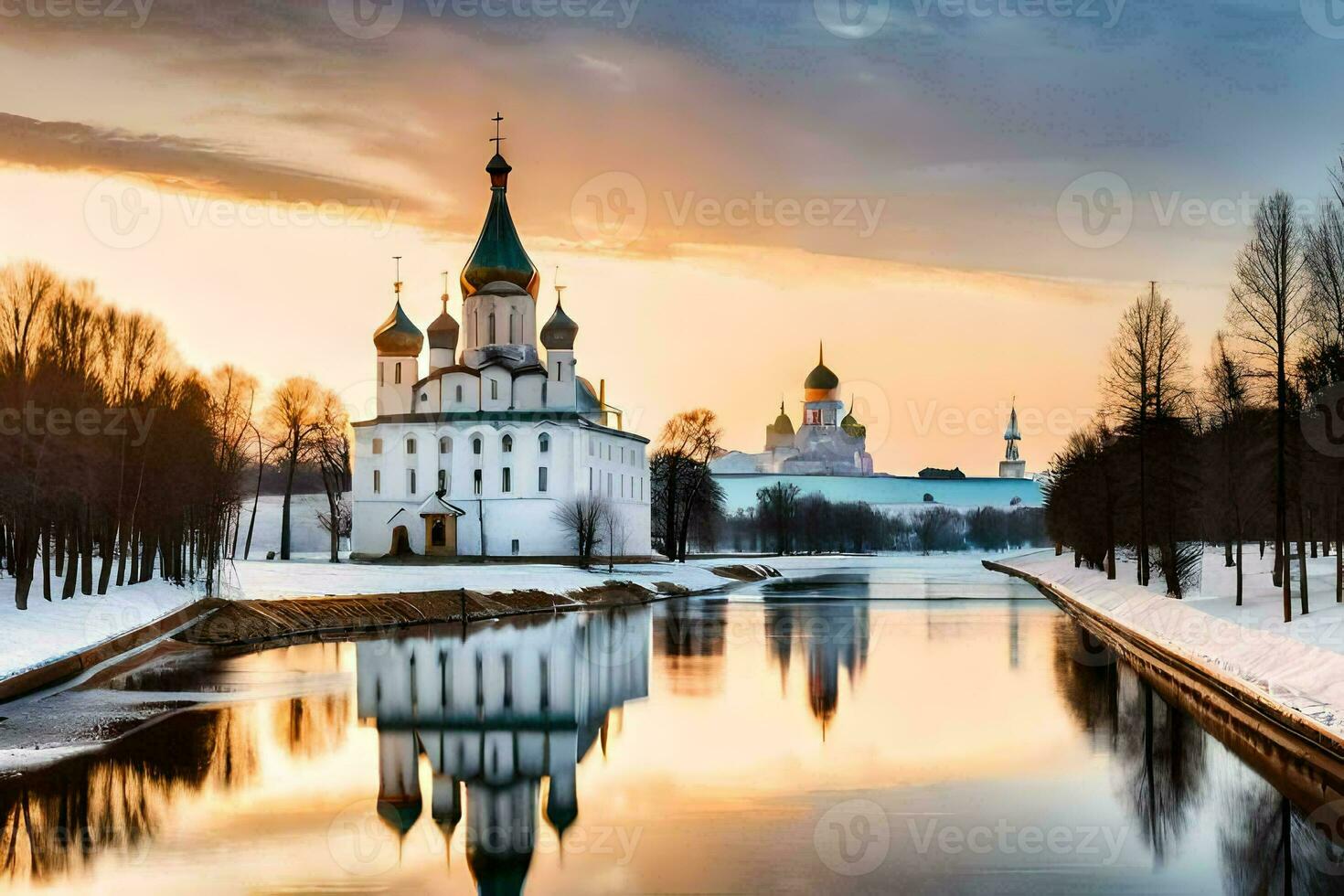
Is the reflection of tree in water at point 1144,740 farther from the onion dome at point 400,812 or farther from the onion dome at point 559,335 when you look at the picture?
the onion dome at point 559,335

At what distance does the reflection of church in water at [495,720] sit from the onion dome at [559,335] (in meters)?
37.5

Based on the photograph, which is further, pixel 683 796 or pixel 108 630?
pixel 108 630

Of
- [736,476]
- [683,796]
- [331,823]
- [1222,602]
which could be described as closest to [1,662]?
[331,823]

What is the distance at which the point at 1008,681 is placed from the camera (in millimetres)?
26234

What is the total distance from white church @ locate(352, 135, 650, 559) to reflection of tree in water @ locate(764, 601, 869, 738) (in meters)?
21.1

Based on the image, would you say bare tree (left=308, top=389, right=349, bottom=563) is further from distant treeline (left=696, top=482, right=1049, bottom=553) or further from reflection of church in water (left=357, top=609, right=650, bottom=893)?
reflection of church in water (left=357, top=609, right=650, bottom=893)

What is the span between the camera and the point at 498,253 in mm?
73812

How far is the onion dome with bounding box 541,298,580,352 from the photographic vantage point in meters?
73.8

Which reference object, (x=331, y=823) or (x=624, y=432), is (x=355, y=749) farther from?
(x=624, y=432)

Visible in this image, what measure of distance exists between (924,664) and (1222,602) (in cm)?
1072

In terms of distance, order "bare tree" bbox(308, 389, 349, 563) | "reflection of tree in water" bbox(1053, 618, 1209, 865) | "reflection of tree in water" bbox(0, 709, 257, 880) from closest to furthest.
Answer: "reflection of tree in water" bbox(0, 709, 257, 880), "reflection of tree in water" bbox(1053, 618, 1209, 865), "bare tree" bbox(308, 389, 349, 563)

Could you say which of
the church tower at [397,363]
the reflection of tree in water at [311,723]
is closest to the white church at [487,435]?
the church tower at [397,363]

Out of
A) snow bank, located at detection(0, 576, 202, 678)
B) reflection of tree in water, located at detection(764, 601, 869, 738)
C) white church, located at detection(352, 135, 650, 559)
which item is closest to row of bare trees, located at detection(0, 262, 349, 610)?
snow bank, located at detection(0, 576, 202, 678)

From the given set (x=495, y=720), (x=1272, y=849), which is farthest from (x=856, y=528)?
(x=1272, y=849)
